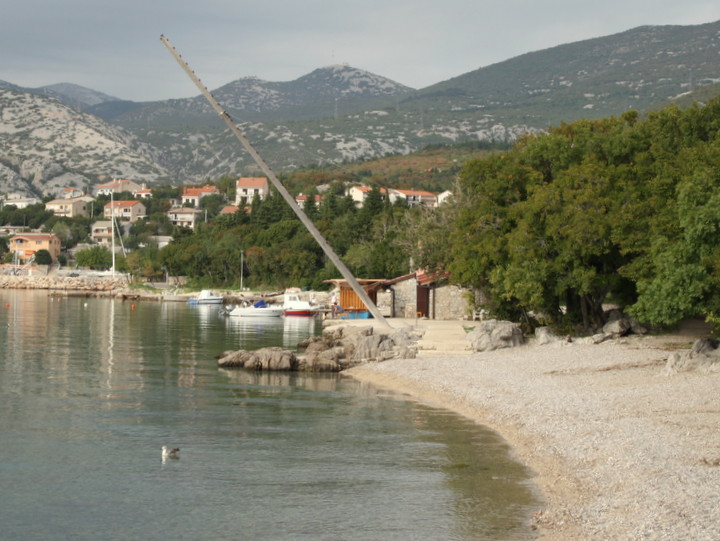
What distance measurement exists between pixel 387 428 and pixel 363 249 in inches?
2336

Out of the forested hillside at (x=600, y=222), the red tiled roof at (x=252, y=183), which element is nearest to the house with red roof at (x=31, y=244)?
the red tiled roof at (x=252, y=183)

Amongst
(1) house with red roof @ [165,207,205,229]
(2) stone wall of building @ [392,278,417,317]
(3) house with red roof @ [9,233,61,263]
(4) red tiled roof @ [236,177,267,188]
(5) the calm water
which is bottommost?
(5) the calm water

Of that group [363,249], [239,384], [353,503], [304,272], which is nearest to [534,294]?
[239,384]

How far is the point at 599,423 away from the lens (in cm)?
2041

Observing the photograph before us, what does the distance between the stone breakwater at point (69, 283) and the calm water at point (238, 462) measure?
259ft

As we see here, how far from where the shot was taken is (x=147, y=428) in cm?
2208

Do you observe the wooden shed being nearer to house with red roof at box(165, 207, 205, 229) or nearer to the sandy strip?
the sandy strip

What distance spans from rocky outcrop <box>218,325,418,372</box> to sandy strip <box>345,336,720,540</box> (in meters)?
1.21

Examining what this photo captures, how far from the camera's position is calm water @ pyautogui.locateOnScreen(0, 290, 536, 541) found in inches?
581

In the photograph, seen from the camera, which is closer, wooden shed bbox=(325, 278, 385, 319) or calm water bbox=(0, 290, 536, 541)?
calm water bbox=(0, 290, 536, 541)

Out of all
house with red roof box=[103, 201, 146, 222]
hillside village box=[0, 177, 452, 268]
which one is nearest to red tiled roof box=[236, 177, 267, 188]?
hillside village box=[0, 177, 452, 268]

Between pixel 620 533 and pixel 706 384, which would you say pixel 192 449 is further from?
pixel 706 384

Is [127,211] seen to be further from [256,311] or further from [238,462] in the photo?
[238,462]

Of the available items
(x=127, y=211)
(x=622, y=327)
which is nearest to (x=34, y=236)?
(x=127, y=211)
